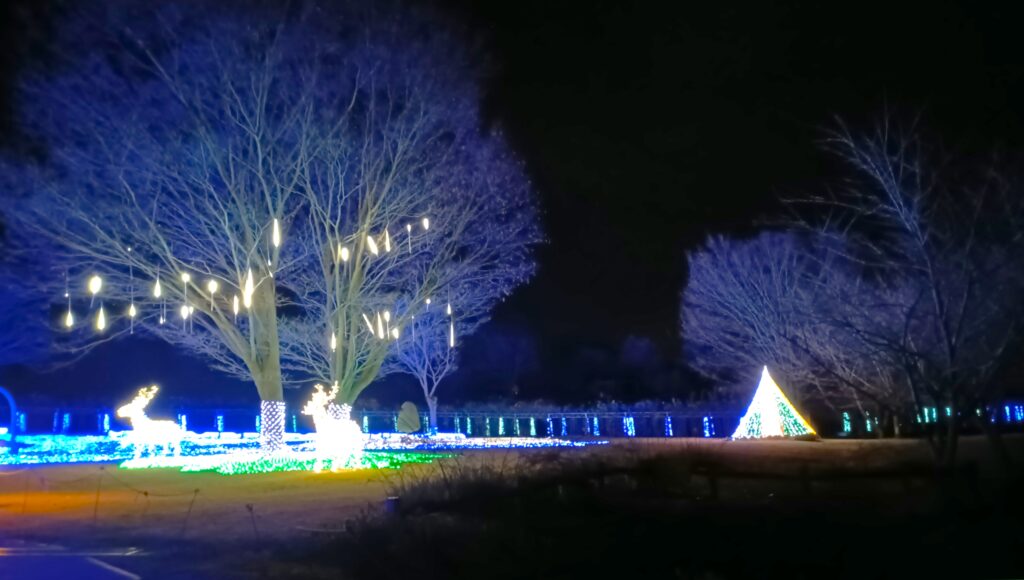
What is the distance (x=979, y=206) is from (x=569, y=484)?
244 inches

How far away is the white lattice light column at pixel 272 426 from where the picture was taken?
28850 millimetres

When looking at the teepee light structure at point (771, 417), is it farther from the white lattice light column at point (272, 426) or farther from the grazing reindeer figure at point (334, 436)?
the white lattice light column at point (272, 426)

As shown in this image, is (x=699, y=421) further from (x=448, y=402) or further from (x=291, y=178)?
(x=448, y=402)

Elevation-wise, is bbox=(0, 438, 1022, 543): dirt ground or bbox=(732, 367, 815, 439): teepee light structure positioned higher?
bbox=(732, 367, 815, 439): teepee light structure

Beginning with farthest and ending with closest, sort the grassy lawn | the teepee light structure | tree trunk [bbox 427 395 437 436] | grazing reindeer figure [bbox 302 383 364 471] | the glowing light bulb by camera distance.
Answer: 1. tree trunk [bbox 427 395 437 436]
2. the teepee light structure
3. the glowing light bulb
4. grazing reindeer figure [bbox 302 383 364 471]
5. the grassy lawn

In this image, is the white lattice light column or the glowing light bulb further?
the white lattice light column

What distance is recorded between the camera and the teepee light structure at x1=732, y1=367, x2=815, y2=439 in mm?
29969

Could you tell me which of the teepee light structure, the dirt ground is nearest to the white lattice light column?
the dirt ground

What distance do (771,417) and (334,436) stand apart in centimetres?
1431

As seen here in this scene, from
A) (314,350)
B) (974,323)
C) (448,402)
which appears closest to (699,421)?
(314,350)

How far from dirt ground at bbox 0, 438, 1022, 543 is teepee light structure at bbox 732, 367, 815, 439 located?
10298 millimetres

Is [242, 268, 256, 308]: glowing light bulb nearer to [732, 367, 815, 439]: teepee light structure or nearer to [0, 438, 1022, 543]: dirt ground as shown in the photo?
[0, 438, 1022, 543]: dirt ground

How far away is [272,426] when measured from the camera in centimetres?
2912

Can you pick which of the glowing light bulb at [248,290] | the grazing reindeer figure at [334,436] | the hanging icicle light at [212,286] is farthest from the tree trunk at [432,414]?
the glowing light bulb at [248,290]
